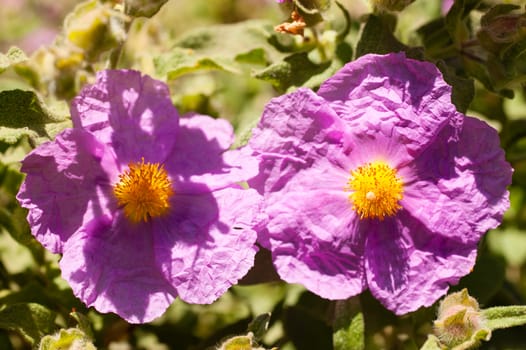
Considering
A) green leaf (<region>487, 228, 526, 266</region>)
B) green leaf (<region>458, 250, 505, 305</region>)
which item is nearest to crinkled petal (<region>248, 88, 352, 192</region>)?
green leaf (<region>458, 250, 505, 305</region>)

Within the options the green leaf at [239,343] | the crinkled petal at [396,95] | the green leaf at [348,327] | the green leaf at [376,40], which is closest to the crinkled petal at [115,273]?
the green leaf at [239,343]

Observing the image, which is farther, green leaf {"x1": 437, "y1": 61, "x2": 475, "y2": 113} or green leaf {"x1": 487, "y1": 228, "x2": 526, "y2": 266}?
green leaf {"x1": 487, "y1": 228, "x2": 526, "y2": 266}

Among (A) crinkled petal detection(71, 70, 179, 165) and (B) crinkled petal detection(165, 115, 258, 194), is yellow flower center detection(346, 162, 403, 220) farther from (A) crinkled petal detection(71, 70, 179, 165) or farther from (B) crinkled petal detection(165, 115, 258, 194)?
(A) crinkled petal detection(71, 70, 179, 165)

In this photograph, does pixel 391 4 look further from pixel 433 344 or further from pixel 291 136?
pixel 433 344

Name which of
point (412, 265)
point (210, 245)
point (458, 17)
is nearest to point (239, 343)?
point (210, 245)

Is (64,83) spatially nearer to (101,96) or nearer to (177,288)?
(101,96)
